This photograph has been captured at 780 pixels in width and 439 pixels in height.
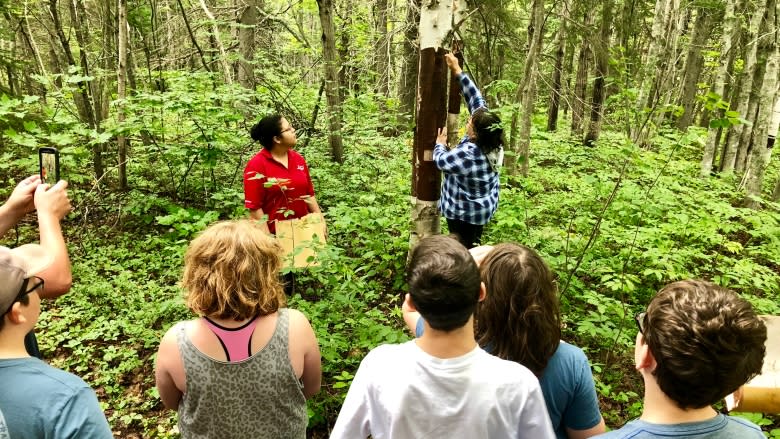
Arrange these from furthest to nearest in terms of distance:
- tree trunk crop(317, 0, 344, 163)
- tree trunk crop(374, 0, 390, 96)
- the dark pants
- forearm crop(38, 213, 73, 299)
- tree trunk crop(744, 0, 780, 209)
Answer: tree trunk crop(744, 0, 780, 209) < tree trunk crop(374, 0, 390, 96) < tree trunk crop(317, 0, 344, 163) < the dark pants < forearm crop(38, 213, 73, 299)

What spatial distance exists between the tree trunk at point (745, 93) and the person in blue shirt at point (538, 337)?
380 inches

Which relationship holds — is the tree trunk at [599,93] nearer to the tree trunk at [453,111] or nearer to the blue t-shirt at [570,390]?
the tree trunk at [453,111]

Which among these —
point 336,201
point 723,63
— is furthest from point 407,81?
point 723,63

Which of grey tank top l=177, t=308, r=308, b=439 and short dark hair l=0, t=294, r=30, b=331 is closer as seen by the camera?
short dark hair l=0, t=294, r=30, b=331

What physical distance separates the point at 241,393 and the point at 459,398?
3.21 ft

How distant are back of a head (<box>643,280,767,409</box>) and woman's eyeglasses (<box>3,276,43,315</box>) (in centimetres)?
208

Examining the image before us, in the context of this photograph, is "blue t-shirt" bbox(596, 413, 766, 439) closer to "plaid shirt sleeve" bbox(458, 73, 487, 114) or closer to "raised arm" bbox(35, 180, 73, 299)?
"raised arm" bbox(35, 180, 73, 299)

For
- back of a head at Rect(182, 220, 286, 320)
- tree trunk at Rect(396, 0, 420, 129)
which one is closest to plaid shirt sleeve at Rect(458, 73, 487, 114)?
back of a head at Rect(182, 220, 286, 320)

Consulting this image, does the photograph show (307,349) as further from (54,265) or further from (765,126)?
(765,126)

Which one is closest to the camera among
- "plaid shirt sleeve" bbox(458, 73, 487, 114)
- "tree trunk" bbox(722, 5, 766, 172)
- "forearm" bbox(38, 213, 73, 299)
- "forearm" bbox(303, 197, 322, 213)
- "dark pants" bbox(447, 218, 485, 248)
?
"forearm" bbox(38, 213, 73, 299)

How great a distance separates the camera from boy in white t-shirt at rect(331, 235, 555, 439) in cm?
150

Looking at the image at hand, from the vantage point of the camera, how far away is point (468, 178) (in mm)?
4156

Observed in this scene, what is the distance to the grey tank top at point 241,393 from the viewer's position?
6.04 feet

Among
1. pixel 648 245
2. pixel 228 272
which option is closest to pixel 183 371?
pixel 228 272
